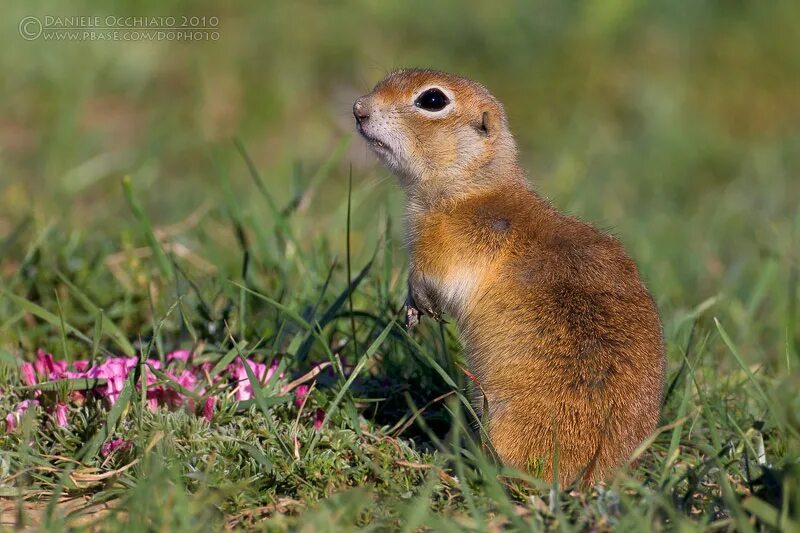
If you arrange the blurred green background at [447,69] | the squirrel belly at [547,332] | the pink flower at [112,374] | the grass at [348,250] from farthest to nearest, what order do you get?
the blurred green background at [447,69] → the pink flower at [112,374] → the squirrel belly at [547,332] → the grass at [348,250]

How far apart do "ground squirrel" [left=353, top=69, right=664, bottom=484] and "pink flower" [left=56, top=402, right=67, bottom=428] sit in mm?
1073

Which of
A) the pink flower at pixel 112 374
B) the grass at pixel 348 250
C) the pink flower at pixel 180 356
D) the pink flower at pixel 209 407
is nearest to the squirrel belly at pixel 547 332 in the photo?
the grass at pixel 348 250

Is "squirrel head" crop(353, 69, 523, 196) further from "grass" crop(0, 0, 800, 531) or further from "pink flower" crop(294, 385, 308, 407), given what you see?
"pink flower" crop(294, 385, 308, 407)

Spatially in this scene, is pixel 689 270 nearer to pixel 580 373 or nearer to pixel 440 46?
pixel 580 373

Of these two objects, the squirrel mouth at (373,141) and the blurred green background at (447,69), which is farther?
the blurred green background at (447,69)

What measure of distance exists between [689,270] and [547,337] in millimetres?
2607

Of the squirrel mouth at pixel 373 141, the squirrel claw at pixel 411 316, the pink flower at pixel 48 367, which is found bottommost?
the pink flower at pixel 48 367

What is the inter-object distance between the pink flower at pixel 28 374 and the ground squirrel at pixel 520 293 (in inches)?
47.3

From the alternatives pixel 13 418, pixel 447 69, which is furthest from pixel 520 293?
pixel 447 69

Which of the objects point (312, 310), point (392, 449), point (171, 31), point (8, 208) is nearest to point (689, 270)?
point (312, 310)

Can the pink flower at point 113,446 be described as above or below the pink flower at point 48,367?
below

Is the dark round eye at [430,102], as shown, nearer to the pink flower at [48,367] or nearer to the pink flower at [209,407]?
the pink flower at [209,407]

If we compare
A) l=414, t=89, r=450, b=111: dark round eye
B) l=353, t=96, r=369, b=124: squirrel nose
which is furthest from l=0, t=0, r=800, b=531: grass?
l=414, t=89, r=450, b=111: dark round eye

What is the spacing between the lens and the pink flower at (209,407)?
328 centimetres
